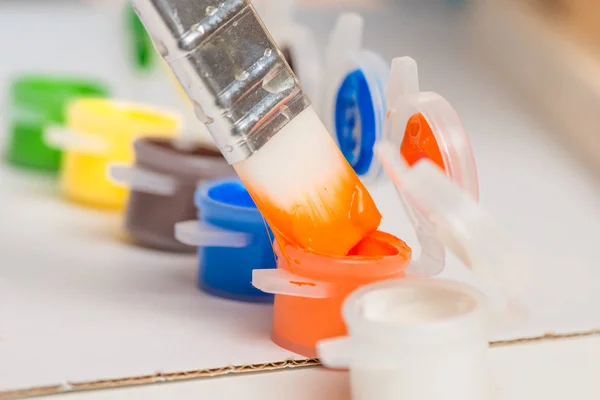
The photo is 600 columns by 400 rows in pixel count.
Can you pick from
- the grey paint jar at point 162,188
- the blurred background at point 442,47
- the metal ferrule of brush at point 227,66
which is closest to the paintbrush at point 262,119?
the metal ferrule of brush at point 227,66

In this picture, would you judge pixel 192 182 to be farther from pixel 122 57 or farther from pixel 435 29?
pixel 435 29

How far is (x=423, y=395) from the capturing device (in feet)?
1.56

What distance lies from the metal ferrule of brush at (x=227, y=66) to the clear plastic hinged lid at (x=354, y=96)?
4.4 inches

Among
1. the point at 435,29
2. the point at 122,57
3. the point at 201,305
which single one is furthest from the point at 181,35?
the point at 435,29

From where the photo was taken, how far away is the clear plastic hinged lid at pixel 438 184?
1.58 feet

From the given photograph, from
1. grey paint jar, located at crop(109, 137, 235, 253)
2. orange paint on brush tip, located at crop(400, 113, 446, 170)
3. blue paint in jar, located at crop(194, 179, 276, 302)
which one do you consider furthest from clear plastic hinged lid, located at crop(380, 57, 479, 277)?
grey paint jar, located at crop(109, 137, 235, 253)

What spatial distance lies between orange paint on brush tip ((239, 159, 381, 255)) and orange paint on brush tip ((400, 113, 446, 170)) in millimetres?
40

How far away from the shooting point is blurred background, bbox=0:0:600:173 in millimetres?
1103

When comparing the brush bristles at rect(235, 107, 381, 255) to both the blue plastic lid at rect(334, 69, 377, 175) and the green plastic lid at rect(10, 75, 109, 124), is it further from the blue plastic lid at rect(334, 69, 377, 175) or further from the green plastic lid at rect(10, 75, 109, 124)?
the green plastic lid at rect(10, 75, 109, 124)

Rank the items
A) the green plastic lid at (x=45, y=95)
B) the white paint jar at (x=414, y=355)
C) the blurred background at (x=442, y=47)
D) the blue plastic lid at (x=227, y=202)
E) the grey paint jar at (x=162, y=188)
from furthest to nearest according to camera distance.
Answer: the blurred background at (x=442, y=47) → the green plastic lid at (x=45, y=95) → the grey paint jar at (x=162, y=188) → the blue plastic lid at (x=227, y=202) → the white paint jar at (x=414, y=355)

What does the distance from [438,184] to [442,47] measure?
0.87 metres

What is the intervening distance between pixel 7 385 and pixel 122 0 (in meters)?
1.02

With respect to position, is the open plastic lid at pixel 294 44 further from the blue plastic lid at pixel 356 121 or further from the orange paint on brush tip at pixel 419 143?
the orange paint on brush tip at pixel 419 143

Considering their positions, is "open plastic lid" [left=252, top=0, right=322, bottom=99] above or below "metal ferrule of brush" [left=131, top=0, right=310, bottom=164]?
above
